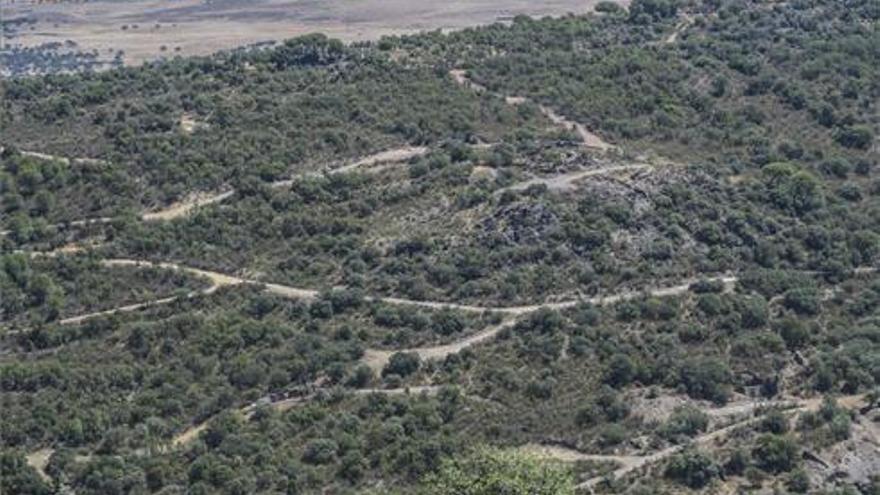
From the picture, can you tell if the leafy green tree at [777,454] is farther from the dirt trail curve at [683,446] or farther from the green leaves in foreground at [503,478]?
the green leaves in foreground at [503,478]

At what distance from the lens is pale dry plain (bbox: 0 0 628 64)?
158375 millimetres

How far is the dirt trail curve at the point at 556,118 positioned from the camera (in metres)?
97.9

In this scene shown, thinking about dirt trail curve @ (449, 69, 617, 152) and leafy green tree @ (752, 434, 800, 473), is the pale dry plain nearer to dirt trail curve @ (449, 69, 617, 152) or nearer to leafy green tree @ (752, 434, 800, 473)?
dirt trail curve @ (449, 69, 617, 152)

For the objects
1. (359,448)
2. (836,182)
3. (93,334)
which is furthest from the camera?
(836,182)

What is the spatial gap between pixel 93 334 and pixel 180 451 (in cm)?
1364

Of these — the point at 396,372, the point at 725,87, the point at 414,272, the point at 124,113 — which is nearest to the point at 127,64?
the point at 124,113

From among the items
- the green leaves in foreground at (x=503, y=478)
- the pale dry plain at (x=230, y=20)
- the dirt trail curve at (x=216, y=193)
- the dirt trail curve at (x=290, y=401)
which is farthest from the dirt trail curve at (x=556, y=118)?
the green leaves in foreground at (x=503, y=478)

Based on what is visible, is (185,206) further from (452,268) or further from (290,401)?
(290,401)

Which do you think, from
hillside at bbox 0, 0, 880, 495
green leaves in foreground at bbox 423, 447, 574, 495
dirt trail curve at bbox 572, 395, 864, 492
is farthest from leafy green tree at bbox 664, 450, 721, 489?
green leaves in foreground at bbox 423, 447, 574, 495

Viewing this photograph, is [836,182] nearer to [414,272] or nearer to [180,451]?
[414,272]

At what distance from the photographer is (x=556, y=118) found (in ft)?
338

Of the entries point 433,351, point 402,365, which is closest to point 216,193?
point 433,351

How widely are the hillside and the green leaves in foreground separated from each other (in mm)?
119

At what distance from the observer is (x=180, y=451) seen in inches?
2704
